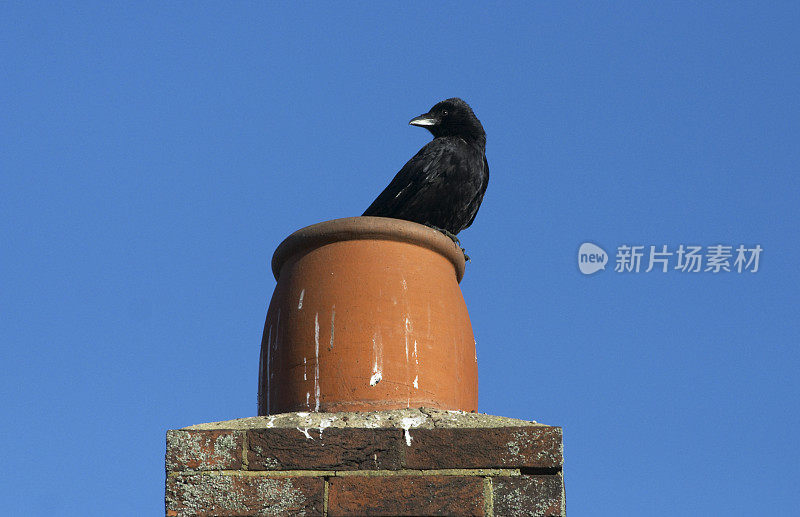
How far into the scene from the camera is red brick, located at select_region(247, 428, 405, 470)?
215cm

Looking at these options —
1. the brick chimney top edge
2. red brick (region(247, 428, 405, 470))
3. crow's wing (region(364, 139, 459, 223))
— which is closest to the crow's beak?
crow's wing (region(364, 139, 459, 223))

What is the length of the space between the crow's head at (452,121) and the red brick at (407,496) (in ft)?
11.6

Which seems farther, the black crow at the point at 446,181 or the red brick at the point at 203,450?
the black crow at the point at 446,181

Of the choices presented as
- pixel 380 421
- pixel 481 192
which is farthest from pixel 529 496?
pixel 481 192

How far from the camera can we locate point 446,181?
4.93 m

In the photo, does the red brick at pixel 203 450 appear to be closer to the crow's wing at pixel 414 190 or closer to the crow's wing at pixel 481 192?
the crow's wing at pixel 414 190

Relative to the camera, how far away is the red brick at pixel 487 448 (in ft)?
6.98

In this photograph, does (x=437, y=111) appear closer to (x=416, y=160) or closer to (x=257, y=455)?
(x=416, y=160)

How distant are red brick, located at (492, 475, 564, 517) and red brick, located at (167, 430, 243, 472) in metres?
0.59

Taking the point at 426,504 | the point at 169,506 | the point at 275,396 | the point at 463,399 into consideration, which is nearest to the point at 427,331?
the point at 463,399

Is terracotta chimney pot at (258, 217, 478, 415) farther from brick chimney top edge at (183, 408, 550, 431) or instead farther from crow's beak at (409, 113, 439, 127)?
crow's beak at (409, 113, 439, 127)

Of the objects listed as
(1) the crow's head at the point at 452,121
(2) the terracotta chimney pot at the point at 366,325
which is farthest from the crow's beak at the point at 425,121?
(2) the terracotta chimney pot at the point at 366,325

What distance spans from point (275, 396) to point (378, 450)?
49 centimetres

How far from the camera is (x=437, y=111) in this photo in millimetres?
5676
